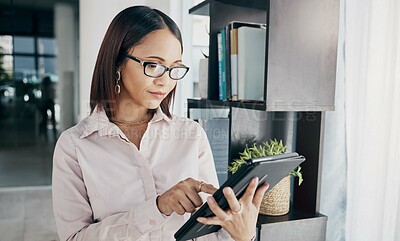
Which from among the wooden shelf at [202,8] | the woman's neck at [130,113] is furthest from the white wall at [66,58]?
the woman's neck at [130,113]

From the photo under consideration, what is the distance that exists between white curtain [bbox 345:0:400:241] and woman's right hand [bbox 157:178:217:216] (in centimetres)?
76

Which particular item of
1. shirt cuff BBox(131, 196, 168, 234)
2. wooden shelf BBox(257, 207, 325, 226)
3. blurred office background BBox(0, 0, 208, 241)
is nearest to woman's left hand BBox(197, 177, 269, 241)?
shirt cuff BBox(131, 196, 168, 234)

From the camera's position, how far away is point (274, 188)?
4.42ft

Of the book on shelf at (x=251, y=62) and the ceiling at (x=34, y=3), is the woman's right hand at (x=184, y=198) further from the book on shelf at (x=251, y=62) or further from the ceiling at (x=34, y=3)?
the ceiling at (x=34, y=3)

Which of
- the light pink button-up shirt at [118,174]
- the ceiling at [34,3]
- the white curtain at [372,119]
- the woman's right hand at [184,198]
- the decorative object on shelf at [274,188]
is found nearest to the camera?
the woman's right hand at [184,198]

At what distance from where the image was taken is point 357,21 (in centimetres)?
137

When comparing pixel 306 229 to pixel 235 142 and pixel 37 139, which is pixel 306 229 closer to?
pixel 235 142

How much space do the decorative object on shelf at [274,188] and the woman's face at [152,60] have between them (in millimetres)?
494

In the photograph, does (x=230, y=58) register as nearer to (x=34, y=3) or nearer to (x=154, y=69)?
(x=154, y=69)

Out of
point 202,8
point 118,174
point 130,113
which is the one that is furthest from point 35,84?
point 118,174

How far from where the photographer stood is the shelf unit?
3.87 ft

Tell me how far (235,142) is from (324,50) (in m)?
0.48

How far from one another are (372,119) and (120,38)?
0.93 meters

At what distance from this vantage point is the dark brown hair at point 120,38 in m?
0.97
